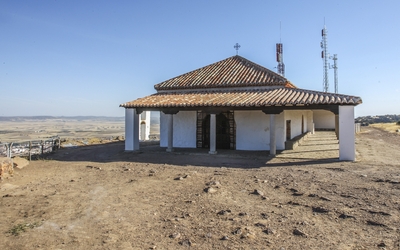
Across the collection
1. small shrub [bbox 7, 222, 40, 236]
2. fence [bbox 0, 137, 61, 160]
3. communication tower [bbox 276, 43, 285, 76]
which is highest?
communication tower [bbox 276, 43, 285, 76]

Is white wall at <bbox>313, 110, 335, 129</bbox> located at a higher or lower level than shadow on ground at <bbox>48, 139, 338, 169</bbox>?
higher

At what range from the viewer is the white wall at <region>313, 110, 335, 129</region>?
32562 mm

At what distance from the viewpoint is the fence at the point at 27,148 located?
12.5m

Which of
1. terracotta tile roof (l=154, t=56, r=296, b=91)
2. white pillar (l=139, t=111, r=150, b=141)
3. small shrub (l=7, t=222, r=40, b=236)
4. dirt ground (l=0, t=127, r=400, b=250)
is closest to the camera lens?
dirt ground (l=0, t=127, r=400, b=250)

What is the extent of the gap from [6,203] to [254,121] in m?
11.5

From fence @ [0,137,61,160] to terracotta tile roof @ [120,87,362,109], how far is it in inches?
193

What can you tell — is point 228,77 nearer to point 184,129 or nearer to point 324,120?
point 184,129

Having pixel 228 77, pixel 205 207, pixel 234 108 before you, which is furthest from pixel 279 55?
pixel 205 207

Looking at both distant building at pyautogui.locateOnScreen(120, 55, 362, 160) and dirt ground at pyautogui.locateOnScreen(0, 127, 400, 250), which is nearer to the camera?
dirt ground at pyautogui.locateOnScreen(0, 127, 400, 250)

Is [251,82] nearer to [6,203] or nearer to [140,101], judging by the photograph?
[140,101]

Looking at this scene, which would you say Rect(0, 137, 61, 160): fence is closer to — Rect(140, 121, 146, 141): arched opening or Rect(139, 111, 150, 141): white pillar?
Rect(139, 111, 150, 141): white pillar

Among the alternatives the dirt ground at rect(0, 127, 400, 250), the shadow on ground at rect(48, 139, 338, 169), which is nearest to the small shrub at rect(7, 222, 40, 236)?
the dirt ground at rect(0, 127, 400, 250)

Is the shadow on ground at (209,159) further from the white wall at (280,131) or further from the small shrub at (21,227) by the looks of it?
the small shrub at (21,227)

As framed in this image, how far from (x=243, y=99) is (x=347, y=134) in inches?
187
